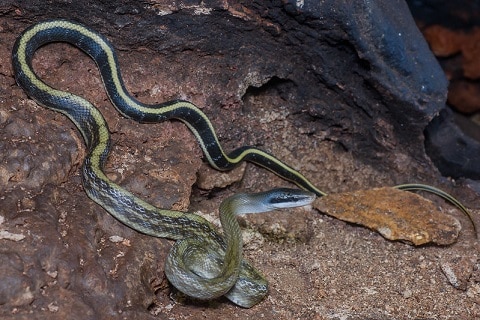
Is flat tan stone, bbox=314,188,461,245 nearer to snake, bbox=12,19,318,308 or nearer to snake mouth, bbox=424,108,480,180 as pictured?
snake, bbox=12,19,318,308

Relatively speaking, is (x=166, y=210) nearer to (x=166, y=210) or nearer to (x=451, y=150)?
(x=166, y=210)

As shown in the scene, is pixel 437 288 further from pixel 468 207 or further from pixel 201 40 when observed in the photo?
pixel 201 40

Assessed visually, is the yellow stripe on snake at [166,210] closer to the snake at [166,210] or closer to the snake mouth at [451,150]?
the snake at [166,210]

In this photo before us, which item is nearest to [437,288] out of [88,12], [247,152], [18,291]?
[247,152]

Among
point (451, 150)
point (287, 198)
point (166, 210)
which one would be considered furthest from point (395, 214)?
point (166, 210)

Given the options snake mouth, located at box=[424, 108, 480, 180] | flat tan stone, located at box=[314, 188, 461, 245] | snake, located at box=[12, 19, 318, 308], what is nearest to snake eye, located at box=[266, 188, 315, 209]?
snake, located at box=[12, 19, 318, 308]

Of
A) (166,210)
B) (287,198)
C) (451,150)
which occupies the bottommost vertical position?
(451,150)

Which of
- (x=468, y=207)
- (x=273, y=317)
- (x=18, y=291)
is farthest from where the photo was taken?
(x=468, y=207)
